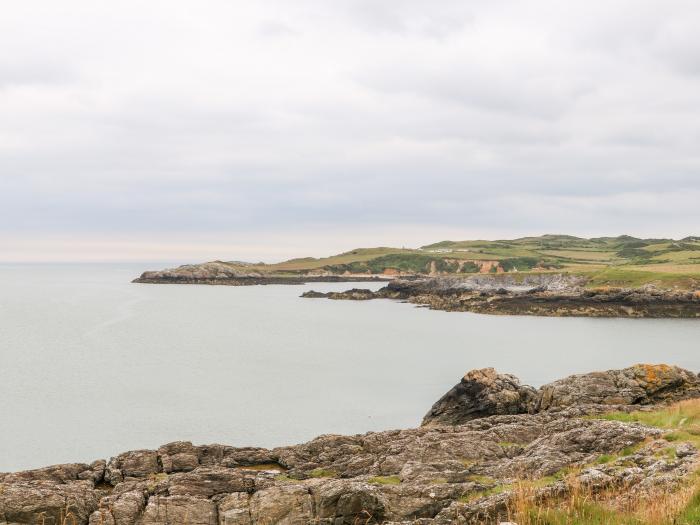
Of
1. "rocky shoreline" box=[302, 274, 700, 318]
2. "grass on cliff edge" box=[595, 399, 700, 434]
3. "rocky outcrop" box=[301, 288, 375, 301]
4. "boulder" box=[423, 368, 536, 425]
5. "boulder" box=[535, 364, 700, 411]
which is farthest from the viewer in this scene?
"rocky outcrop" box=[301, 288, 375, 301]

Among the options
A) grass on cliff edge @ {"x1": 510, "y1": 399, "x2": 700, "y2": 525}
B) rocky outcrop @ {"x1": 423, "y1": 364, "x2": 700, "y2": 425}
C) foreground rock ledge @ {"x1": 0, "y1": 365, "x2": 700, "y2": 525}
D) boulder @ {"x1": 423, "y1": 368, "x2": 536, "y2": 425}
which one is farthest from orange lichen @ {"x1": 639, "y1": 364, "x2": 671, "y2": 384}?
grass on cliff edge @ {"x1": 510, "y1": 399, "x2": 700, "y2": 525}

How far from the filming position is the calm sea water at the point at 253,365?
38156 mm

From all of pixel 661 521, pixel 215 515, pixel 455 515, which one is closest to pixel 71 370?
pixel 215 515

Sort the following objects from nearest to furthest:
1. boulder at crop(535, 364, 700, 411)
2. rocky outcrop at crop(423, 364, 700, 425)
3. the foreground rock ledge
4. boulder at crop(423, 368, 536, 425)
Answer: the foreground rock ledge < boulder at crop(535, 364, 700, 411) < rocky outcrop at crop(423, 364, 700, 425) < boulder at crop(423, 368, 536, 425)

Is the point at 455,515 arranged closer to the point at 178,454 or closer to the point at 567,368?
the point at 178,454

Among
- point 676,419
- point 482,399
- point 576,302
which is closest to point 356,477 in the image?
point 676,419

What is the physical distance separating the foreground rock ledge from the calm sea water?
1382cm

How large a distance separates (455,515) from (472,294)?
13297cm

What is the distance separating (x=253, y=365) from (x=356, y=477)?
162ft

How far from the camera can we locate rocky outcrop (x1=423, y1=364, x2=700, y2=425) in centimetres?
2837

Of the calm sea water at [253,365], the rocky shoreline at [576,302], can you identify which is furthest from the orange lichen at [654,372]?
the rocky shoreline at [576,302]

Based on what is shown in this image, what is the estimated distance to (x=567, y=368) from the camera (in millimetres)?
60625

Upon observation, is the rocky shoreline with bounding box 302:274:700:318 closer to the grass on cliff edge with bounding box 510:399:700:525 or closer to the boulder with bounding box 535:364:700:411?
the boulder with bounding box 535:364:700:411

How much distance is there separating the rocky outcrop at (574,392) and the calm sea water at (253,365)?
26.8 feet
